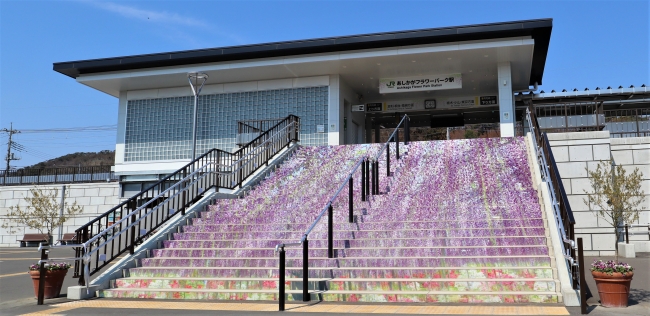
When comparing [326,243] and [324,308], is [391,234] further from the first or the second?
[324,308]

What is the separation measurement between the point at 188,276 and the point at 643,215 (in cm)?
1273

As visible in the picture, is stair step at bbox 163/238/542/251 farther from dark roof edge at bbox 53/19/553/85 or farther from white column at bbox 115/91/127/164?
white column at bbox 115/91/127/164

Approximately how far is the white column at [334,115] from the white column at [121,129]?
9.48 meters

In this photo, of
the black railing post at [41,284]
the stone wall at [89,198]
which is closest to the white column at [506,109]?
the black railing post at [41,284]

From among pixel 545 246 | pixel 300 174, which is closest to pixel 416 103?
pixel 300 174

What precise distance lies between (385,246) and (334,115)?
11834mm

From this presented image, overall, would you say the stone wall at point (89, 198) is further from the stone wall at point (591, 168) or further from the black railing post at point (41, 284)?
the stone wall at point (591, 168)

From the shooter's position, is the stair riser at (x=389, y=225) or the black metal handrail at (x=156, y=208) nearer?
the black metal handrail at (x=156, y=208)

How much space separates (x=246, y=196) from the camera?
14000 millimetres

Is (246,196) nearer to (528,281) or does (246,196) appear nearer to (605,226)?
(528,281)

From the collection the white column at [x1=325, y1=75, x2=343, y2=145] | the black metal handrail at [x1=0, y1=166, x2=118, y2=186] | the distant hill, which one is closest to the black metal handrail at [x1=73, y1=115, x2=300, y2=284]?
the white column at [x1=325, y1=75, x2=343, y2=145]

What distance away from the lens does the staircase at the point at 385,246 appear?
851cm

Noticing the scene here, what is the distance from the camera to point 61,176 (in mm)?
29109

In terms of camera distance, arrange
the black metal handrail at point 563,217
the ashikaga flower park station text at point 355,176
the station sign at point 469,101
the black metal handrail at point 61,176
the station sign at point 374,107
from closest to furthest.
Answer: the black metal handrail at point 563,217 → the ashikaga flower park station text at point 355,176 → the station sign at point 469,101 → the station sign at point 374,107 → the black metal handrail at point 61,176
